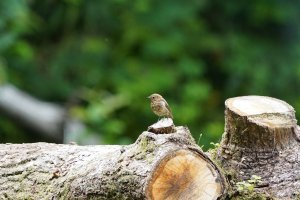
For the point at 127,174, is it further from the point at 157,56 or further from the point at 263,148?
the point at 157,56

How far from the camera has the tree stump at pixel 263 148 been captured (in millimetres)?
2625

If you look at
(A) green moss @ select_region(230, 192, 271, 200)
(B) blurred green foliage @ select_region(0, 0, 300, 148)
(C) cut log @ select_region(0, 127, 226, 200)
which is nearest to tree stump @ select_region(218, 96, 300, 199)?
(A) green moss @ select_region(230, 192, 271, 200)

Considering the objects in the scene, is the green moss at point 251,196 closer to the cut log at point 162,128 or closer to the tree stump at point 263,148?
the tree stump at point 263,148

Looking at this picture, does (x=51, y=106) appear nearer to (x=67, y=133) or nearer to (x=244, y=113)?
(x=67, y=133)

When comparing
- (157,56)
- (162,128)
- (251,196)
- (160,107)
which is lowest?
(251,196)

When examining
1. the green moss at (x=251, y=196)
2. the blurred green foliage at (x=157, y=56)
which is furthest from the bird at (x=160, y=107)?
the blurred green foliage at (x=157, y=56)

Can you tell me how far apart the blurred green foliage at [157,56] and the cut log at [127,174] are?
3322 millimetres

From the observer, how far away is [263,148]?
2672 mm

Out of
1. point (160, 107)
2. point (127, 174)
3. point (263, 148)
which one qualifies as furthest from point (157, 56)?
point (127, 174)

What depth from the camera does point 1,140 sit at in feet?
18.9

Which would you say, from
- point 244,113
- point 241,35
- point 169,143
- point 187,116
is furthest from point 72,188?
point 241,35

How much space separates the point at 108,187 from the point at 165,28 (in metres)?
4.42

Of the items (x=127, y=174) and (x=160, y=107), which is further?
(x=160, y=107)

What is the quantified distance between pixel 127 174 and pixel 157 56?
4358mm
